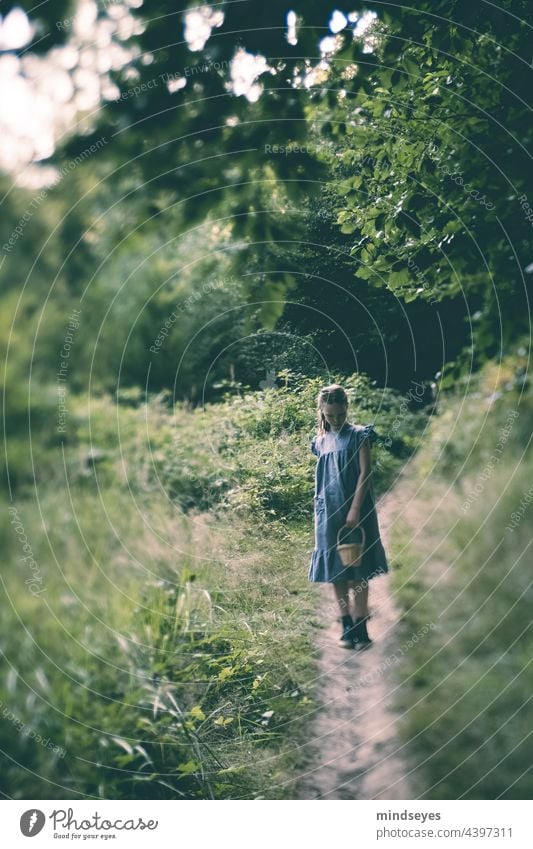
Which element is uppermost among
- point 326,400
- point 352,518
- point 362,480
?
point 326,400

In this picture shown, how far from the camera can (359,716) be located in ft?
6.73

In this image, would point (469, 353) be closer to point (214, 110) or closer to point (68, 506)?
point (214, 110)

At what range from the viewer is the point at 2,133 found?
227 centimetres

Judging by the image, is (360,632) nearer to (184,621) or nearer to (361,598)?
(361,598)

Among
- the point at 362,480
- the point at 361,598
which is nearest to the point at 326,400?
the point at 362,480

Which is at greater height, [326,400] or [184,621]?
[326,400]

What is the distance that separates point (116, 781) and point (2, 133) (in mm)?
2275

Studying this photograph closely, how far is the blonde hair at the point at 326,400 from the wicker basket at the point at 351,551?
336 mm

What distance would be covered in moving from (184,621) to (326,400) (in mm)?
981
